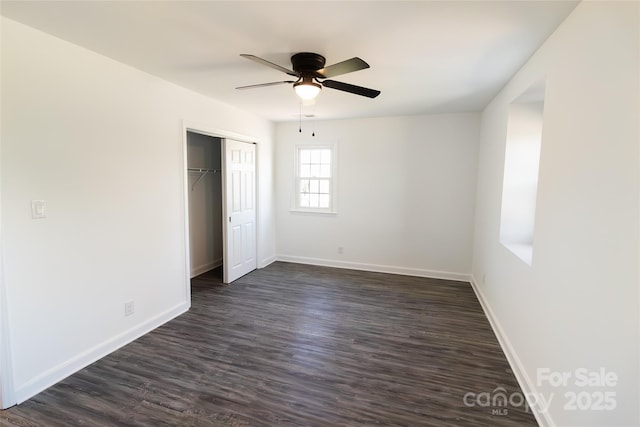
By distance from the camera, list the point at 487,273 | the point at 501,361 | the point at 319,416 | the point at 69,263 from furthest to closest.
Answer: the point at 487,273 → the point at 501,361 → the point at 69,263 → the point at 319,416

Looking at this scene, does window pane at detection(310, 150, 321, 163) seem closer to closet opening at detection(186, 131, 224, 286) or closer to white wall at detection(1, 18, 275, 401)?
closet opening at detection(186, 131, 224, 286)

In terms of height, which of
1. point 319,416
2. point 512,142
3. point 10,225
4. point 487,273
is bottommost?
point 319,416

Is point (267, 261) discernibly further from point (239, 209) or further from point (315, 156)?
point (315, 156)

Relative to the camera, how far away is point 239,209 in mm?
4598

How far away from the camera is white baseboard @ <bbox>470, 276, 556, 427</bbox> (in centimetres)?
192

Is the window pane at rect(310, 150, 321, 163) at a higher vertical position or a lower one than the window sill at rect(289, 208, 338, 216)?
higher

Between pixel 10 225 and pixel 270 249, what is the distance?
3736 mm

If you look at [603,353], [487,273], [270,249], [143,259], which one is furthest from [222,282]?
[603,353]

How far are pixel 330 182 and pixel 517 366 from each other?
356cm

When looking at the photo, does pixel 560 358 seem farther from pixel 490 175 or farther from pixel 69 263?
pixel 69 263

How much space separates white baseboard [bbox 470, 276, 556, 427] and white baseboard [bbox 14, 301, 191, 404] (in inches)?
125

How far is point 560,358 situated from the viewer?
5.84ft

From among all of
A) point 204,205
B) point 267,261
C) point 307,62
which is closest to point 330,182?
point 267,261

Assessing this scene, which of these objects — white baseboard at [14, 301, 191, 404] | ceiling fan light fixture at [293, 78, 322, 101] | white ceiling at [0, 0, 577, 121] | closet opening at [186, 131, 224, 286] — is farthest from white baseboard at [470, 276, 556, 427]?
closet opening at [186, 131, 224, 286]
